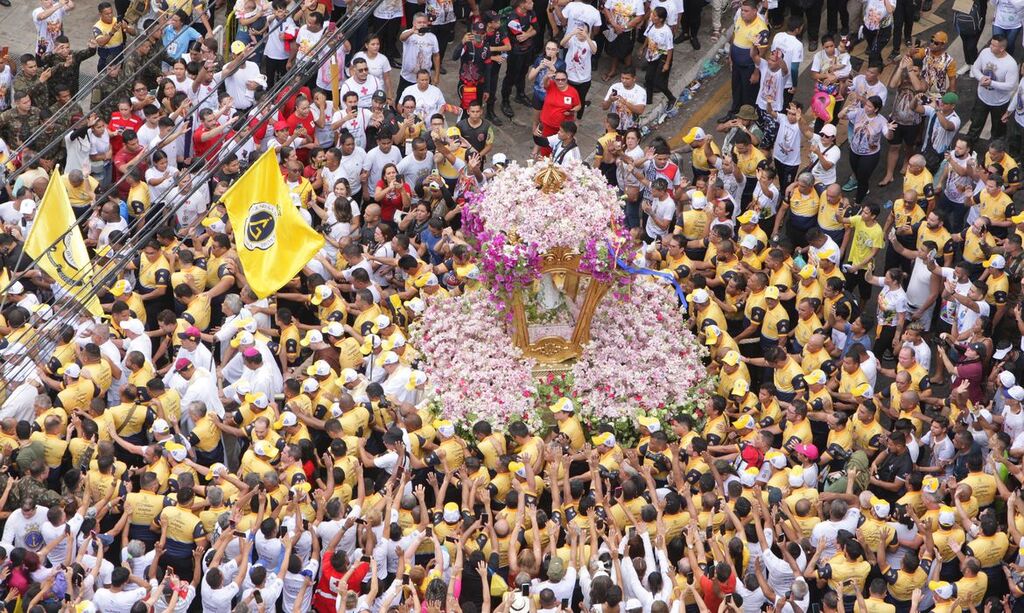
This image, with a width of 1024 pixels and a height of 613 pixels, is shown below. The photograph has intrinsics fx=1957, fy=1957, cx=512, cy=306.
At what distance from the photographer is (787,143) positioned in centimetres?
2412

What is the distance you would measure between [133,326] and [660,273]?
19.3ft

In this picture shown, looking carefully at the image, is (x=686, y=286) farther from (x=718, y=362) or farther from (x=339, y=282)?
(x=339, y=282)

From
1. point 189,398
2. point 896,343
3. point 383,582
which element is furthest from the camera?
point 896,343

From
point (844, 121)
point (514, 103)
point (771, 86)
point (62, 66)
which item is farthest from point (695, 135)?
point (62, 66)

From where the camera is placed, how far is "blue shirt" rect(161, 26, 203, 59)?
86.0 ft

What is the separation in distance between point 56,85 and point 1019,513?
45.3ft

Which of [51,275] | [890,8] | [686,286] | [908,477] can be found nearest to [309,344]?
[51,275]

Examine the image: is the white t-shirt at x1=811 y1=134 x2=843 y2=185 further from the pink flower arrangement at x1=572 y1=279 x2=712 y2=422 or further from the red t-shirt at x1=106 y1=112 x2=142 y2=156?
the red t-shirt at x1=106 y1=112 x2=142 y2=156

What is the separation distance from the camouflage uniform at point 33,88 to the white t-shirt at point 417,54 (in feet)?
15.4

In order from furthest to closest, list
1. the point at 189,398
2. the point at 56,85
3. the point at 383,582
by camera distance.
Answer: the point at 56,85, the point at 189,398, the point at 383,582

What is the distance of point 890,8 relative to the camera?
26.0m

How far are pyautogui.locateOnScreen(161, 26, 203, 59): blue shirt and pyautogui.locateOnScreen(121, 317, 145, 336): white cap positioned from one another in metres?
5.95

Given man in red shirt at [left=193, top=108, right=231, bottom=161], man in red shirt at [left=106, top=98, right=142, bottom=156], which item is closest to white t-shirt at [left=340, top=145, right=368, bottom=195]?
man in red shirt at [left=193, top=108, right=231, bottom=161]

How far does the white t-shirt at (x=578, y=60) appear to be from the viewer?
2534 centimetres
